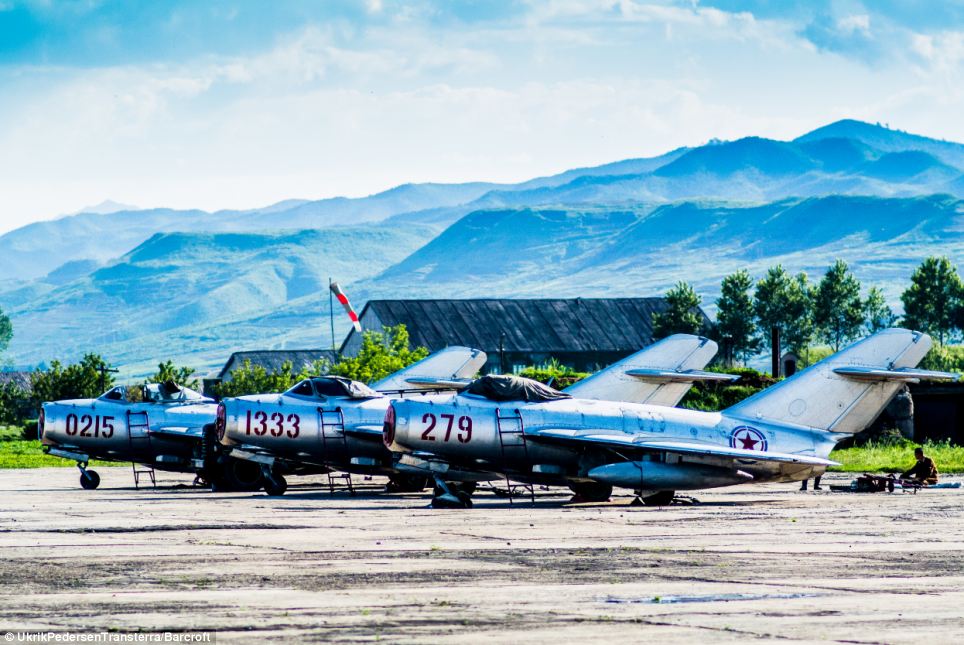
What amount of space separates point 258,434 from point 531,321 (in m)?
94.4

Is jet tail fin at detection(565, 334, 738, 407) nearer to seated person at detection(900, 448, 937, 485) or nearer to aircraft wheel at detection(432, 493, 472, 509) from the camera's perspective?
seated person at detection(900, 448, 937, 485)

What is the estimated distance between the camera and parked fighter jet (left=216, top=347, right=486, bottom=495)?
3403 cm

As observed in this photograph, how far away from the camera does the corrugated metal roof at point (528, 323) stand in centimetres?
12212

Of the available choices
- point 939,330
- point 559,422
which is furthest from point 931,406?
point 939,330

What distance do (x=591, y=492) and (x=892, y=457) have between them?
60.1 ft

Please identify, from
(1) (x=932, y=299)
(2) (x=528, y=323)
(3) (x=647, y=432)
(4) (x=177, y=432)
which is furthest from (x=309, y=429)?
(1) (x=932, y=299)

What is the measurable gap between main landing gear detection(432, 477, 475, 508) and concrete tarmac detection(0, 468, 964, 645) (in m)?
0.69

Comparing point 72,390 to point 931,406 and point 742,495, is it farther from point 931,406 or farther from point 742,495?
point 742,495

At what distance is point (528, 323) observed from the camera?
127500 mm

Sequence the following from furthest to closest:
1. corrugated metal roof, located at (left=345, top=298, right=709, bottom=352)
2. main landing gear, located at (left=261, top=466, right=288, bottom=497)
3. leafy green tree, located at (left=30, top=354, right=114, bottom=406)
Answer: corrugated metal roof, located at (left=345, top=298, right=709, bottom=352)
leafy green tree, located at (left=30, top=354, right=114, bottom=406)
main landing gear, located at (left=261, top=466, right=288, bottom=497)

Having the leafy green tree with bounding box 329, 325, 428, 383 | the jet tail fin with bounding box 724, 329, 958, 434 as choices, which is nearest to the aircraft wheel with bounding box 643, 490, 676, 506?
the jet tail fin with bounding box 724, 329, 958, 434

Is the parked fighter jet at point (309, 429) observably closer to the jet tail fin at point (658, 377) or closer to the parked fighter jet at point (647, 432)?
the jet tail fin at point (658, 377)

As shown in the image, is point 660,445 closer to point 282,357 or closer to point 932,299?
point 932,299

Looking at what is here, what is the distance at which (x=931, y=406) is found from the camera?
2082 inches
